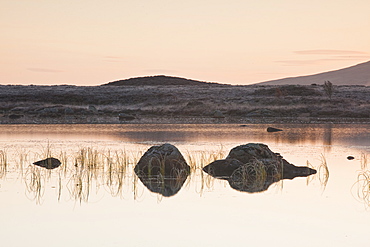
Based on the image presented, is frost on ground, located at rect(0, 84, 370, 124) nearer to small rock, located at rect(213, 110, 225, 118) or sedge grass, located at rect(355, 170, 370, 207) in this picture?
small rock, located at rect(213, 110, 225, 118)

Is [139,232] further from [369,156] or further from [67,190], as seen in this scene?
[369,156]

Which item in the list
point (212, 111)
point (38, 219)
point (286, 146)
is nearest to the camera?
point (38, 219)

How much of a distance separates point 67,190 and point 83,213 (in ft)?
11.6

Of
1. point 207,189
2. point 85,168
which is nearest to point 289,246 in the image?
point 207,189

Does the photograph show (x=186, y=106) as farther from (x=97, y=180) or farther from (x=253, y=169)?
(x=97, y=180)

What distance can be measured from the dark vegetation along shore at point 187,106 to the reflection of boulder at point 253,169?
1748 inches

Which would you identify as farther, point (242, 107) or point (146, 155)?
point (242, 107)

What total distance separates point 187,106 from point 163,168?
6895 cm

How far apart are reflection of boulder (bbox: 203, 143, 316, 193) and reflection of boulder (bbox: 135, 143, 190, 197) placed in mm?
1211

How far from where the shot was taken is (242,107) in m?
86.6

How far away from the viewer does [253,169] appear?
20.2 metres

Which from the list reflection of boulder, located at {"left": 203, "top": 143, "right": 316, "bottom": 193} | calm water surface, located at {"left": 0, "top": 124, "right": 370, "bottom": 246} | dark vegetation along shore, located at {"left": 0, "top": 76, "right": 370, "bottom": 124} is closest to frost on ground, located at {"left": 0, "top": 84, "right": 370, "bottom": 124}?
dark vegetation along shore, located at {"left": 0, "top": 76, "right": 370, "bottom": 124}

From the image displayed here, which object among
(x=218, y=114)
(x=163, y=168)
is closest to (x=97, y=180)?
(x=163, y=168)

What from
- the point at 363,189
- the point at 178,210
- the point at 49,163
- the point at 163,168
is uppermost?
the point at 163,168
